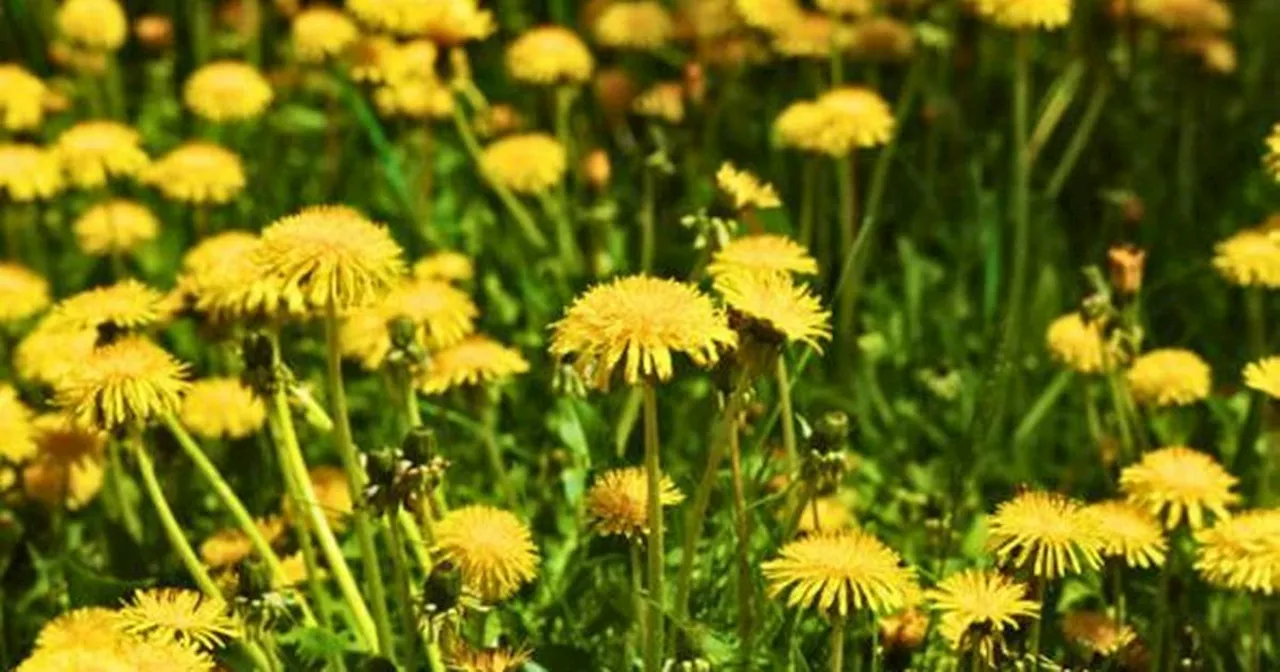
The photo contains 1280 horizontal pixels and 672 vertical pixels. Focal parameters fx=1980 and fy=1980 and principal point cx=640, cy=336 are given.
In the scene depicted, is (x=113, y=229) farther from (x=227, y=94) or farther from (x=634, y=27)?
(x=634, y=27)

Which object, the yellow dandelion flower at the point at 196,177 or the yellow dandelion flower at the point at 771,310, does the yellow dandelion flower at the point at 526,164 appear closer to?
the yellow dandelion flower at the point at 196,177

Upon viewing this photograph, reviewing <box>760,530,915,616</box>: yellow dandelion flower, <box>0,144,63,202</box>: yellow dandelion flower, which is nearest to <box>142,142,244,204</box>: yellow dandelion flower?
<box>0,144,63,202</box>: yellow dandelion flower

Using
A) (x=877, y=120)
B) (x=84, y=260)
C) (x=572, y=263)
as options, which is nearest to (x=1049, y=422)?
(x=877, y=120)

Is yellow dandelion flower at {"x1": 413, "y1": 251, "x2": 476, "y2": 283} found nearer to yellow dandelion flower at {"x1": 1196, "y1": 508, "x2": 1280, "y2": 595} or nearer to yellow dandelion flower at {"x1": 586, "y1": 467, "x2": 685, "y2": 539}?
yellow dandelion flower at {"x1": 586, "y1": 467, "x2": 685, "y2": 539}

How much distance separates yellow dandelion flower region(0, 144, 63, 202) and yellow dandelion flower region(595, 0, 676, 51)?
931 mm

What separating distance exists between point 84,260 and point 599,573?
1.39 meters

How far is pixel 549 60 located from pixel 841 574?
1.53 m

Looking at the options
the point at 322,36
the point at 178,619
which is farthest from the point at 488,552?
the point at 322,36

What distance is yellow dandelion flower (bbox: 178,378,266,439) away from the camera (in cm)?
242

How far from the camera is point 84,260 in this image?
322cm

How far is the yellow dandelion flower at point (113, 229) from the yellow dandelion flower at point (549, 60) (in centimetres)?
62

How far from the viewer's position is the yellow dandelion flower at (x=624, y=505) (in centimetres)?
189

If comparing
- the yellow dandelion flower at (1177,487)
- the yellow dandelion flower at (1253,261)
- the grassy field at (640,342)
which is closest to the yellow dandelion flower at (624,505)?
the grassy field at (640,342)

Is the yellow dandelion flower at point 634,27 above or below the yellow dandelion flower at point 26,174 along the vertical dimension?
above
